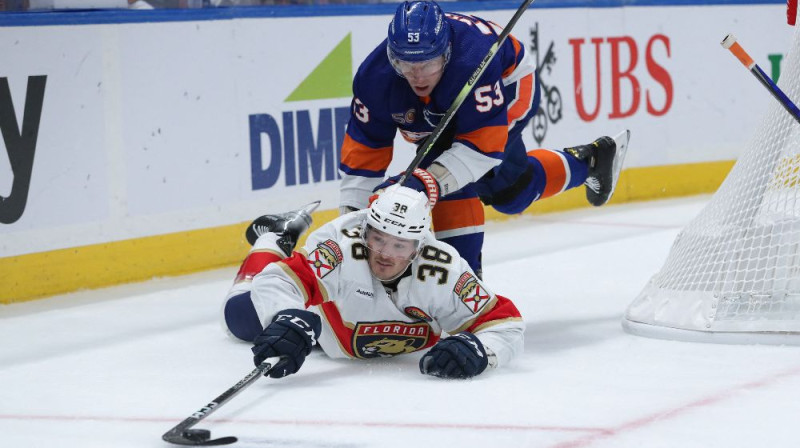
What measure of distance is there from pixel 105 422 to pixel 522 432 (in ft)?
3.02

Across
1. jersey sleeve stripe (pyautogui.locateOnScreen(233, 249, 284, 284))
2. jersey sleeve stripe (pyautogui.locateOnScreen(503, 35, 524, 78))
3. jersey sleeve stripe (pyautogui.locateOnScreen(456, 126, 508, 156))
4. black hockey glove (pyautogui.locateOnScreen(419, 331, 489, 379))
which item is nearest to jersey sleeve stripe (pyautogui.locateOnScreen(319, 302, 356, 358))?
black hockey glove (pyautogui.locateOnScreen(419, 331, 489, 379))

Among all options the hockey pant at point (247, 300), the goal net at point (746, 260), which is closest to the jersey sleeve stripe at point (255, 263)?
the hockey pant at point (247, 300)

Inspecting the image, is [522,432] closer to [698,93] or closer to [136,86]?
[136,86]

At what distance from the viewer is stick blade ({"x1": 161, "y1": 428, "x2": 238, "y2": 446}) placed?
2557 millimetres

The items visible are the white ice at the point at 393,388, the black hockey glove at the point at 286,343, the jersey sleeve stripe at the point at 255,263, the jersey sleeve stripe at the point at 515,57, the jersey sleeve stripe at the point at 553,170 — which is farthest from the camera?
the jersey sleeve stripe at the point at 553,170

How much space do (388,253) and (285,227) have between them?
940mm

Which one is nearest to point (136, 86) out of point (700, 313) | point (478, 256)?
point (478, 256)

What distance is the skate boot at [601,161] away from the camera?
436 centimetres

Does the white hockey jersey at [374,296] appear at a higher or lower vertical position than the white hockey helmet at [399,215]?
lower

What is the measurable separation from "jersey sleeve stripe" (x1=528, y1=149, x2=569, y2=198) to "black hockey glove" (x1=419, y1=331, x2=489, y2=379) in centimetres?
114

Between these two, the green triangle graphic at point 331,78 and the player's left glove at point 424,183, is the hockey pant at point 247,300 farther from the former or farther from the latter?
the green triangle graphic at point 331,78

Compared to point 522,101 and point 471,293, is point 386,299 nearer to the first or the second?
point 471,293

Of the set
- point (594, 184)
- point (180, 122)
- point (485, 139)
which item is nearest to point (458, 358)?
point (485, 139)

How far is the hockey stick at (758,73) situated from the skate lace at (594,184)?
967mm
